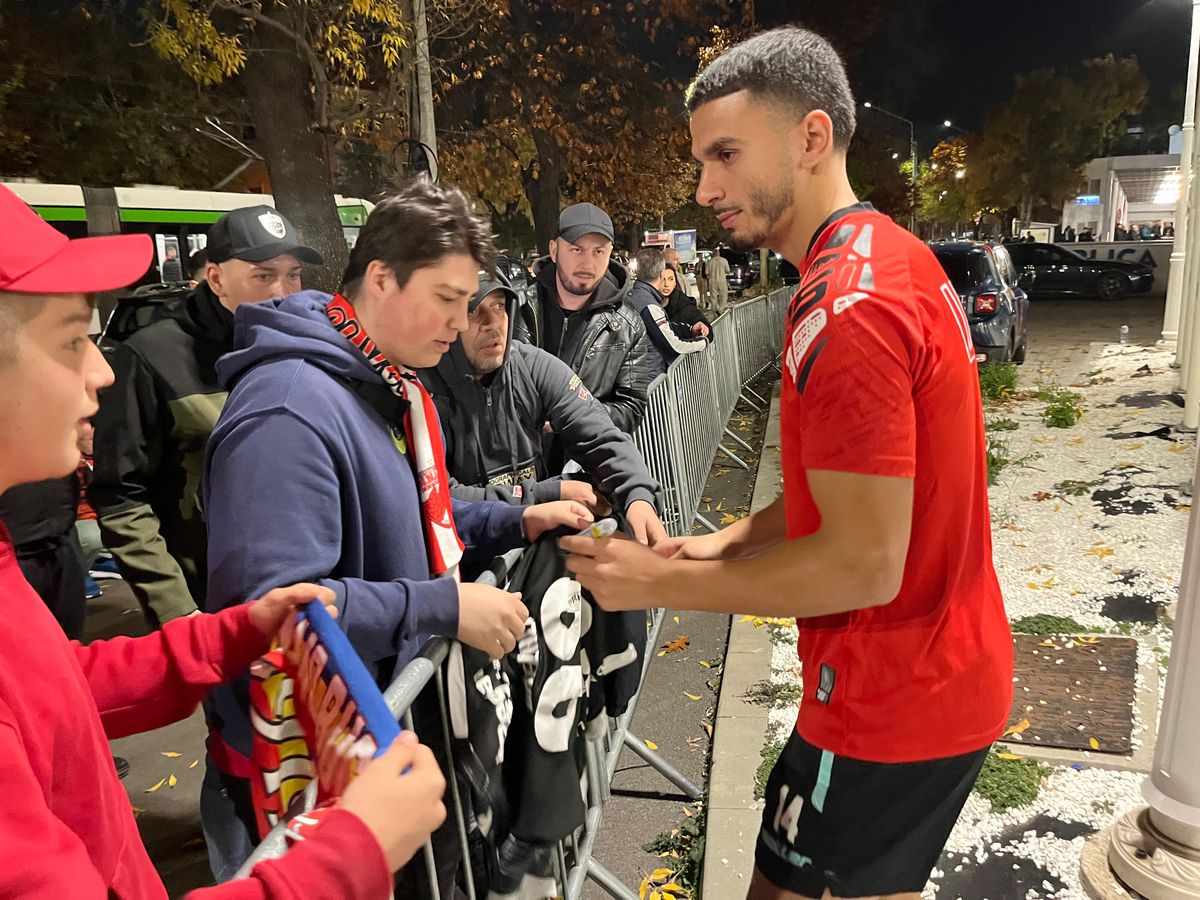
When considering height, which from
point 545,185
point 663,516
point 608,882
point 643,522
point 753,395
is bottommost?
point 608,882

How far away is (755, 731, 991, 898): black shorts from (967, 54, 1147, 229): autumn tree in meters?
58.2

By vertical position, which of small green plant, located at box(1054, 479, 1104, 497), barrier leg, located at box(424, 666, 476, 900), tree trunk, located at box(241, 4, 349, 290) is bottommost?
small green plant, located at box(1054, 479, 1104, 497)

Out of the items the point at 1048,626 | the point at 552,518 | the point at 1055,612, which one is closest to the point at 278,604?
the point at 552,518

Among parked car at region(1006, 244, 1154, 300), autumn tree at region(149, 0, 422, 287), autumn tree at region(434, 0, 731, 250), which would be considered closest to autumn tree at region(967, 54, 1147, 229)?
parked car at region(1006, 244, 1154, 300)

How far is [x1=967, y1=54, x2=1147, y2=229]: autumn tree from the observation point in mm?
50219

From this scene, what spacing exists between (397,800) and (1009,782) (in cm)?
336

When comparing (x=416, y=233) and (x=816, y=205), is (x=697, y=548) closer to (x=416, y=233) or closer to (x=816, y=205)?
(x=816, y=205)

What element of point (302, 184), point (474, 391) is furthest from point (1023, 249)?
point (474, 391)

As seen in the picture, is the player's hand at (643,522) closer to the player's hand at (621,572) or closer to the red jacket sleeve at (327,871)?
the player's hand at (621,572)

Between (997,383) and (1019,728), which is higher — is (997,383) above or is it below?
above

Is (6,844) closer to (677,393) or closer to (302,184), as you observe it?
(677,393)

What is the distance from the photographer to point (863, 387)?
5.24ft

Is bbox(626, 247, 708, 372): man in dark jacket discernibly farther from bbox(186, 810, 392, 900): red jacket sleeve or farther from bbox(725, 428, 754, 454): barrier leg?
bbox(186, 810, 392, 900): red jacket sleeve

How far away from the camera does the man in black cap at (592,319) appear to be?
17.4ft
